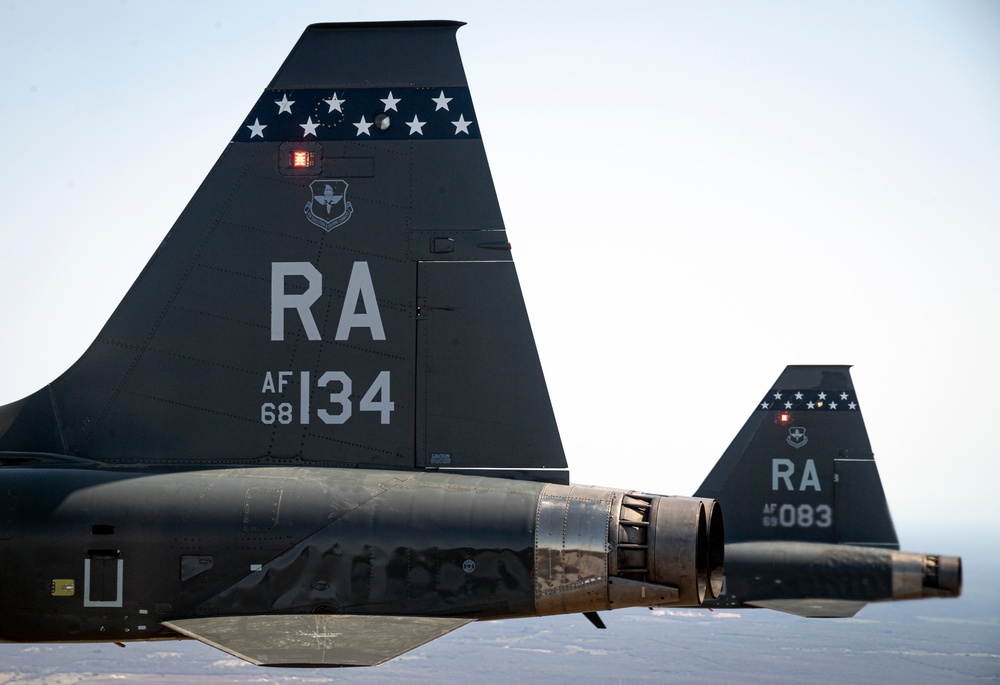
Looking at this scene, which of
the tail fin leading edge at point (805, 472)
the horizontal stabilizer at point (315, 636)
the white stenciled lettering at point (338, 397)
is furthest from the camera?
the tail fin leading edge at point (805, 472)

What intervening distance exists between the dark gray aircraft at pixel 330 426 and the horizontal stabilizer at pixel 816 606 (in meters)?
12.7

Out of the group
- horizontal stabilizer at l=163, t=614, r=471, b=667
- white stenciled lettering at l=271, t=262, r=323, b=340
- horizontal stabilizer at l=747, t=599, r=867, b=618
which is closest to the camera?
horizontal stabilizer at l=163, t=614, r=471, b=667

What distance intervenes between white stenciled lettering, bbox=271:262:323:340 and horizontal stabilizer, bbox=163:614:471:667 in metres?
2.38

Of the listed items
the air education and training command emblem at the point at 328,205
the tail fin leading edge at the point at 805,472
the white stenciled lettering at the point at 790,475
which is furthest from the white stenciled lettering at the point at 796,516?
the air education and training command emblem at the point at 328,205

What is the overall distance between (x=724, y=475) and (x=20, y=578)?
53.3 ft

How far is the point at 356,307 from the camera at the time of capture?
27.1ft

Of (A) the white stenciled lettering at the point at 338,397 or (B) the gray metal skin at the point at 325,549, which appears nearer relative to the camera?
(B) the gray metal skin at the point at 325,549

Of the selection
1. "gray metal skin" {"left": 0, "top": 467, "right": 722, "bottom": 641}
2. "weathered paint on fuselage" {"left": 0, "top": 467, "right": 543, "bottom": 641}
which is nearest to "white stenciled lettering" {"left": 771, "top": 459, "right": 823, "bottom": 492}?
"gray metal skin" {"left": 0, "top": 467, "right": 722, "bottom": 641}

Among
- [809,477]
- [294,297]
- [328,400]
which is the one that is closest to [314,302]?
[294,297]

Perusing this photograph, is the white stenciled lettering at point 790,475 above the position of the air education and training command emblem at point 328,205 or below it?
below

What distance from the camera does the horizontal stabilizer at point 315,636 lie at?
642 cm

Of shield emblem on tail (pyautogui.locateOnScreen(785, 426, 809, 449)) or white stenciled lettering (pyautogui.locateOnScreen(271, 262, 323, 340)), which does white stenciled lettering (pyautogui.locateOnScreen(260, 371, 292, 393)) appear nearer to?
white stenciled lettering (pyautogui.locateOnScreen(271, 262, 323, 340))

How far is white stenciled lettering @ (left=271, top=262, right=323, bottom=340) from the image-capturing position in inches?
326

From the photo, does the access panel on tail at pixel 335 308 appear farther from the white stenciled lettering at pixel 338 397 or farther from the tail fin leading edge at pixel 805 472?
the tail fin leading edge at pixel 805 472
